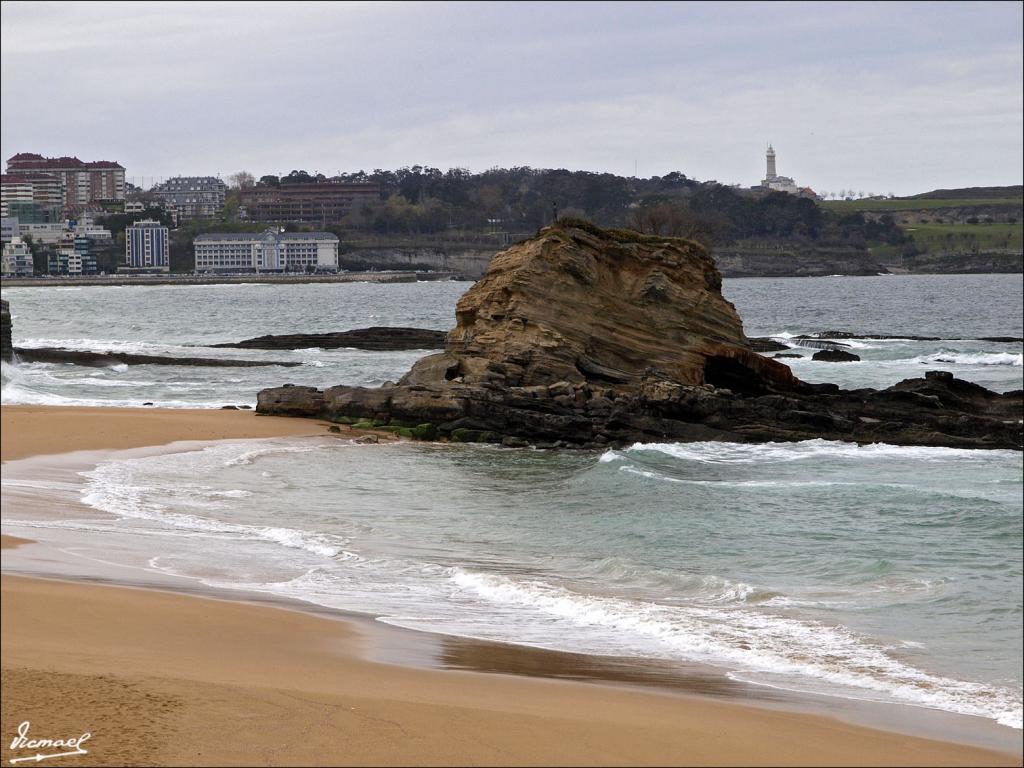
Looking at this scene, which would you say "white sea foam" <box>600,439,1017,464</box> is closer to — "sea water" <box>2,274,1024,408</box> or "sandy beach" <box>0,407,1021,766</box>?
"sea water" <box>2,274,1024,408</box>

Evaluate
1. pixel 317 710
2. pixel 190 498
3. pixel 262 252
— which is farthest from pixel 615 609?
pixel 262 252

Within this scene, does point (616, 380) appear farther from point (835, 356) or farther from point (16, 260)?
point (16, 260)

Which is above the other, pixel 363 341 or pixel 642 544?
pixel 363 341

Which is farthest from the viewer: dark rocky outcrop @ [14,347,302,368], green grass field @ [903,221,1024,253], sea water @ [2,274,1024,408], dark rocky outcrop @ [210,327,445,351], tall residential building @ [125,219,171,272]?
tall residential building @ [125,219,171,272]

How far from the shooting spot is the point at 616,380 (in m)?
26.5

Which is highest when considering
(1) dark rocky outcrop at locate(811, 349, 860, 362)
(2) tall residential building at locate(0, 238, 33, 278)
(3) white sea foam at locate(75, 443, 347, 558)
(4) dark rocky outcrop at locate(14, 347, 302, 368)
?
(2) tall residential building at locate(0, 238, 33, 278)

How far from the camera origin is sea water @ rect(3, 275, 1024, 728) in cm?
996

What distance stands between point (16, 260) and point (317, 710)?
168462 mm

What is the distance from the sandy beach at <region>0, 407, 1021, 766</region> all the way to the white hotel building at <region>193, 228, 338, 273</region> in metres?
164

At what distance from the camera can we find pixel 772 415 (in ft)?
80.4

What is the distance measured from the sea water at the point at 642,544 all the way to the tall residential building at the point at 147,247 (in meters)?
158

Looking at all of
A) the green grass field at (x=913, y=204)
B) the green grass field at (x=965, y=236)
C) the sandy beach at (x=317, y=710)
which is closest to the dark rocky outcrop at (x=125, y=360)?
the sandy beach at (x=317, y=710)

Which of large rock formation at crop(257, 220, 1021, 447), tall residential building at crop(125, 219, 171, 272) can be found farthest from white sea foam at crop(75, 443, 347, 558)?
tall residential building at crop(125, 219, 171, 272)

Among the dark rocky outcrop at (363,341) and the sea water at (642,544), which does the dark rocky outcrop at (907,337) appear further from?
the sea water at (642,544)
